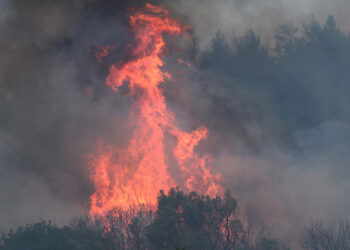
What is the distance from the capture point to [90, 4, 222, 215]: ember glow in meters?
81.8

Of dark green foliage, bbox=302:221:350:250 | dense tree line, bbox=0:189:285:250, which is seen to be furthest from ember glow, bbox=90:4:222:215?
dark green foliage, bbox=302:221:350:250

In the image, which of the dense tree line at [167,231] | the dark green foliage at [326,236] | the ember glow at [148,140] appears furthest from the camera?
the ember glow at [148,140]

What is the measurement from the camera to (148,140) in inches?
3258

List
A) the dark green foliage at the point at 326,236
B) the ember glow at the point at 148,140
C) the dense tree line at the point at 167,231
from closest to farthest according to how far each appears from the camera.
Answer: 1. the dense tree line at the point at 167,231
2. the dark green foliage at the point at 326,236
3. the ember glow at the point at 148,140

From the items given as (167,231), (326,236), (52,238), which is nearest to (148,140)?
(167,231)

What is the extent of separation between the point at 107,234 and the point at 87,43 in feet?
110

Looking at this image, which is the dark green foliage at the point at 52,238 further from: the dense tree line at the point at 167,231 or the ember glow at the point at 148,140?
the ember glow at the point at 148,140

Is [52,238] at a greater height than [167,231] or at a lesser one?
greater

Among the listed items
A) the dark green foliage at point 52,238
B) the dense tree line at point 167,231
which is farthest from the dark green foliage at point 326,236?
the dark green foliage at point 52,238

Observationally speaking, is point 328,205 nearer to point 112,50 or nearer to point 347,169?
point 347,169

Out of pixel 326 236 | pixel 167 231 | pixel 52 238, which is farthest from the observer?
pixel 52 238

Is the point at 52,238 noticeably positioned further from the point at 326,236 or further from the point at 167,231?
the point at 326,236

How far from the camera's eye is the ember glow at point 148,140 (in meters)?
81.8

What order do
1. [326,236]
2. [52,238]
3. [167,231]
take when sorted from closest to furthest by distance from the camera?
1. [167,231]
2. [326,236]
3. [52,238]
